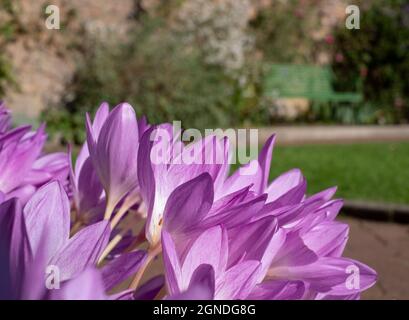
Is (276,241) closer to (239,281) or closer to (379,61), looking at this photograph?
(239,281)

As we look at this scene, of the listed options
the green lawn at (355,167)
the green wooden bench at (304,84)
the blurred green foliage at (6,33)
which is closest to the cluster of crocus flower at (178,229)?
the green lawn at (355,167)

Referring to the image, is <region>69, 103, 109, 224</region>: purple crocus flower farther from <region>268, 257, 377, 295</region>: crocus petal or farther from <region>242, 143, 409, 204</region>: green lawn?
<region>242, 143, 409, 204</region>: green lawn

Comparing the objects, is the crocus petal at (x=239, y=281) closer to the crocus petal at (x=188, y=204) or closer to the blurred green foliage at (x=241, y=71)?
the crocus petal at (x=188, y=204)

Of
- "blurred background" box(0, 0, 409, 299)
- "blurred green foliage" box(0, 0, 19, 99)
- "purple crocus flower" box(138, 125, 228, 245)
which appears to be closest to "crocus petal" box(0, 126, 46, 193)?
"purple crocus flower" box(138, 125, 228, 245)

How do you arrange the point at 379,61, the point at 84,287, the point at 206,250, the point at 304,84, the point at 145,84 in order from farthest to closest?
the point at 379,61
the point at 304,84
the point at 145,84
the point at 206,250
the point at 84,287

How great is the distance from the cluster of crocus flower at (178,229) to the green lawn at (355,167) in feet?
15.6

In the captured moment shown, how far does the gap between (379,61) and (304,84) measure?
2.09m

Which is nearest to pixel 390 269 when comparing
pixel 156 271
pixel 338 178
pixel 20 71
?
pixel 156 271

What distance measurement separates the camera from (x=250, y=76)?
38.1ft

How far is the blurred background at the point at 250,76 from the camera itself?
7.25m

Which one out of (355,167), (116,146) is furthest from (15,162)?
(355,167)

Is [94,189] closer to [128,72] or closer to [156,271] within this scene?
[156,271]

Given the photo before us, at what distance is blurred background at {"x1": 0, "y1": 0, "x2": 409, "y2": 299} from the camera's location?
725 cm

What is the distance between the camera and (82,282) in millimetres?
278
